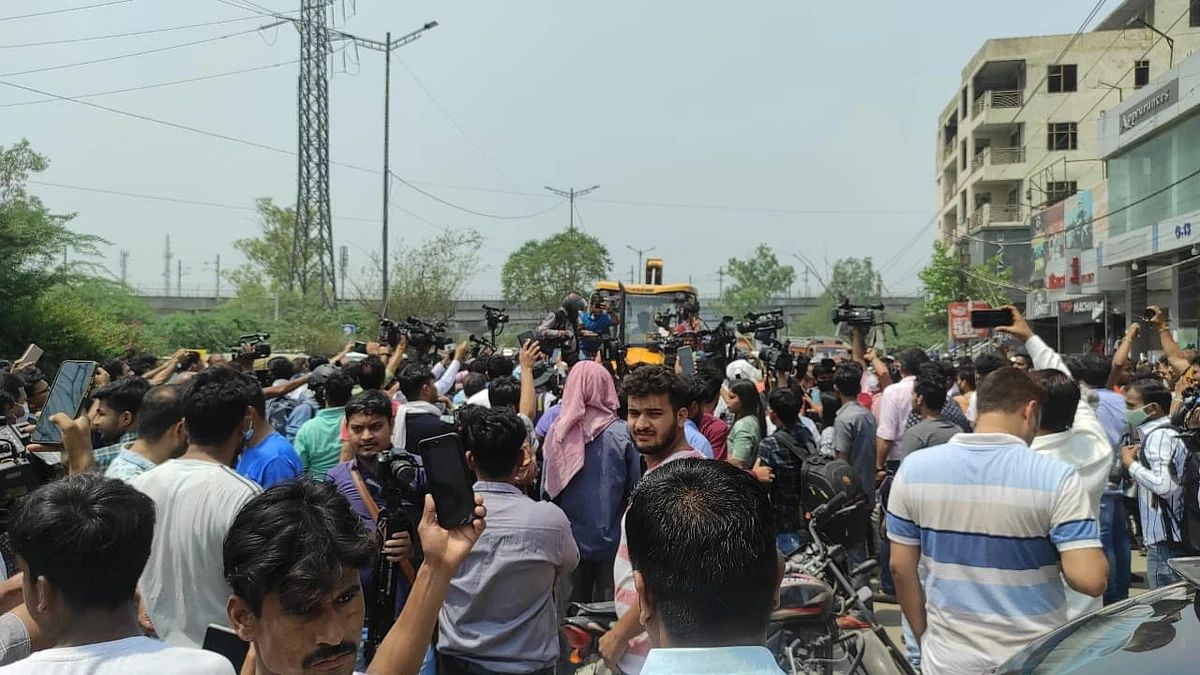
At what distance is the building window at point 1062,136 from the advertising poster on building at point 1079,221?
15.6 metres

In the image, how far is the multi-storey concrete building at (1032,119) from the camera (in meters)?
43.6

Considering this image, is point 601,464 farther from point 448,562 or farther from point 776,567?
point 776,567

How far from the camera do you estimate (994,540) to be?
10.2 feet

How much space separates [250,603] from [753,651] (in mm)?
1073

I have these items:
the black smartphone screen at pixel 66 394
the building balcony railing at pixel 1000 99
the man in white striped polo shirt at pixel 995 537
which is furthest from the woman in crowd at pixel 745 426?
the building balcony railing at pixel 1000 99

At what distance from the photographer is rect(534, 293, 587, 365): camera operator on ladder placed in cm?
789

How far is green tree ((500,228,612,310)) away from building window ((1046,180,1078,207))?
23.3 meters

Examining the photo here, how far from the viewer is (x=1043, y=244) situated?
36.4 meters

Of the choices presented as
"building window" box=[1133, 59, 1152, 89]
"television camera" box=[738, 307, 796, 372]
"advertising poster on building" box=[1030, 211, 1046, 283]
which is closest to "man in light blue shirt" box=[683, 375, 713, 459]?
"television camera" box=[738, 307, 796, 372]

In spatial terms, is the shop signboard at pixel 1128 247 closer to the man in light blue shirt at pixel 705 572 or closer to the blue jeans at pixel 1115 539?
the blue jeans at pixel 1115 539

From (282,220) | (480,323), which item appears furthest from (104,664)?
(480,323)

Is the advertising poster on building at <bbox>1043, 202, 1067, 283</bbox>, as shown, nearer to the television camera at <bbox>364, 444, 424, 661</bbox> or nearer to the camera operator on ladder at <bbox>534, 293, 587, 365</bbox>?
the camera operator on ladder at <bbox>534, 293, 587, 365</bbox>

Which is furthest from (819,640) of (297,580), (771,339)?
(771,339)

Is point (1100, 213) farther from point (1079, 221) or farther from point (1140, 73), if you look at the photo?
point (1140, 73)
